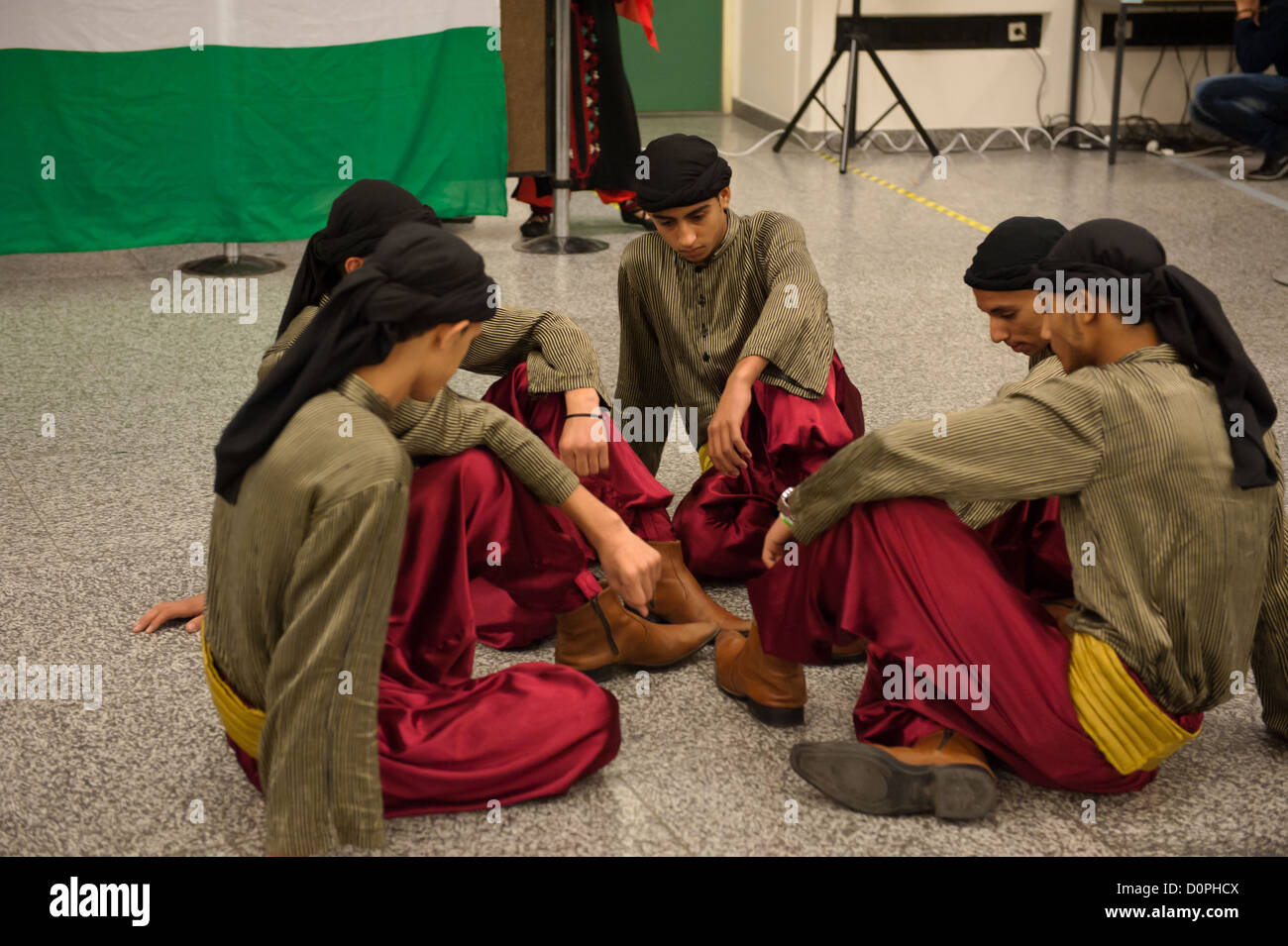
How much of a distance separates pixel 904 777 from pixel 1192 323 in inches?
25.5

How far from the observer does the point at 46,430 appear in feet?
10.5

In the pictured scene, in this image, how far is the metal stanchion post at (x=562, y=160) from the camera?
4.62 meters

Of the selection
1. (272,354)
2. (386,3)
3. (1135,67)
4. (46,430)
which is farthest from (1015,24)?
(272,354)

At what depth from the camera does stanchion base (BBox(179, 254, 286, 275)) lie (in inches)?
183

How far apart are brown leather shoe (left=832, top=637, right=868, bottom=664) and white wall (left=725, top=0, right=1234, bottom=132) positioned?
5.41m

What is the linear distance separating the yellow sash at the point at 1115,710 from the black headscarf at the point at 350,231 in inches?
43.0

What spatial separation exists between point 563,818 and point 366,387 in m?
0.61

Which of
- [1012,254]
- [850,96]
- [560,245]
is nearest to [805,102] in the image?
[850,96]

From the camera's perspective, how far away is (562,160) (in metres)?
4.85

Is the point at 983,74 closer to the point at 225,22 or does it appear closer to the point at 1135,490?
the point at 225,22

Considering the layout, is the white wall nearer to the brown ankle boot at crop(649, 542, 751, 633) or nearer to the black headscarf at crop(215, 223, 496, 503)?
the brown ankle boot at crop(649, 542, 751, 633)
